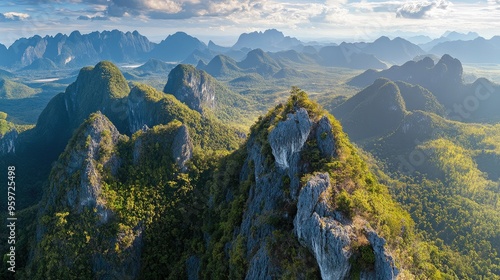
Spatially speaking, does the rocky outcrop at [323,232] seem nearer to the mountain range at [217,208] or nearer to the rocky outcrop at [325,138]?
the mountain range at [217,208]

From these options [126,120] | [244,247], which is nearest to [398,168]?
[244,247]

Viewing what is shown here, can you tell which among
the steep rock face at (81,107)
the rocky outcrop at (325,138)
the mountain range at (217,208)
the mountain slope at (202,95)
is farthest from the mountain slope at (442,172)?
the steep rock face at (81,107)

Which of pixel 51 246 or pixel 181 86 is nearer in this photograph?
pixel 51 246

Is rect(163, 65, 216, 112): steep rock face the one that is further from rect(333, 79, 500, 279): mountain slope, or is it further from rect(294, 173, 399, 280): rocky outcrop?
rect(294, 173, 399, 280): rocky outcrop

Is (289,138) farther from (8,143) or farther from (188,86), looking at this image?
(188,86)

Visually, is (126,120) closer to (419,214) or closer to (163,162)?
(163,162)

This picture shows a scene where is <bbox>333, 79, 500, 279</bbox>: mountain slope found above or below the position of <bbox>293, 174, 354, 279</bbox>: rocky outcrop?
below

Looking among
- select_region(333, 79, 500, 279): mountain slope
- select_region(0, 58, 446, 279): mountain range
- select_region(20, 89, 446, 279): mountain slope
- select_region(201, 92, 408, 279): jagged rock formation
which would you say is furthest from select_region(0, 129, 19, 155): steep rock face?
select_region(333, 79, 500, 279): mountain slope
